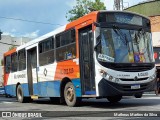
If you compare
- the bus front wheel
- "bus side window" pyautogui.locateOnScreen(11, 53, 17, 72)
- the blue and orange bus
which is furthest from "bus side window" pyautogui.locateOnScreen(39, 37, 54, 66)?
"bus side window" pyautogui.locateOnScreen(11, 53, 17, 72)

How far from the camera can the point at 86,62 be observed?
44.1 ft

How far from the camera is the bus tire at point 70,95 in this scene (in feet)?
46.7

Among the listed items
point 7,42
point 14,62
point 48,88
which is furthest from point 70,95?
point 7,42

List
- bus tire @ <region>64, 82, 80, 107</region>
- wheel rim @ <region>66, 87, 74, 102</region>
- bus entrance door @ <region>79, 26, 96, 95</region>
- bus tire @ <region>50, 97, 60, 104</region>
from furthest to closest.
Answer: bus tire @ <region>50, 97, 60, 104</region>
wheel rim @ <region>66, 87, 74, 102</region>
bus tire @ <region>64, 82, 80, 107</region>
bus entrance door @ <region>79, 26, 96, 95</region>

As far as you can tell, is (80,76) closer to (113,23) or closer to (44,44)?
(113,23)

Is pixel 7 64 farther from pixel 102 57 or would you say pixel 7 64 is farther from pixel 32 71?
pixel 102 57

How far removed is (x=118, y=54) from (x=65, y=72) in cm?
288

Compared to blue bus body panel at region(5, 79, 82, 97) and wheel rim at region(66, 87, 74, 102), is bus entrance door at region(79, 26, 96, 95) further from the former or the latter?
wheel rim at region(66, 87, 74, 102)

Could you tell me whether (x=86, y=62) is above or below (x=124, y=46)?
below

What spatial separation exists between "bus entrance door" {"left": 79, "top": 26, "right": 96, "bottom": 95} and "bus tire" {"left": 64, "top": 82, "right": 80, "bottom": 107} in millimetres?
762

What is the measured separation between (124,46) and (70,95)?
10.0ft

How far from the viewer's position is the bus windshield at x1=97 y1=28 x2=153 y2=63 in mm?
12797

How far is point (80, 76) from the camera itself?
45.2 ft

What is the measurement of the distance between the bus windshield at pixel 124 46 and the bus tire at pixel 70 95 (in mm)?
2239
